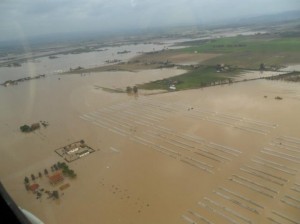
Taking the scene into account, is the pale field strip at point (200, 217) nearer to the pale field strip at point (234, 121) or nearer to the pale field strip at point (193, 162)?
the pale field strip at point (193, 162)

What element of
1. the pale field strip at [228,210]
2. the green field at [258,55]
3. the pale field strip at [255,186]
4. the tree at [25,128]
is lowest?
the green field at [258,55]

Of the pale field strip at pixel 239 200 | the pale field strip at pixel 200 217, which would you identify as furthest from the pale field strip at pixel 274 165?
the pale field strip at pixel 200 217

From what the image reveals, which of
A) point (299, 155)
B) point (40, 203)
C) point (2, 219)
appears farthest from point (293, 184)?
point (2, 219)

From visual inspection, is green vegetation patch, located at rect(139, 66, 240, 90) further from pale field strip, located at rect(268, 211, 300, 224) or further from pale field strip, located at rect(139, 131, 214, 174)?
pale field strip, located at rect(268, 211, 300, 224)

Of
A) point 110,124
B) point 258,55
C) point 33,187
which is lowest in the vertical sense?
point 258,55

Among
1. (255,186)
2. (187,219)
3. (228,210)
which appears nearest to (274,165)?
(255,186)

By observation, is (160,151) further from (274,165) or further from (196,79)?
(196,79)
